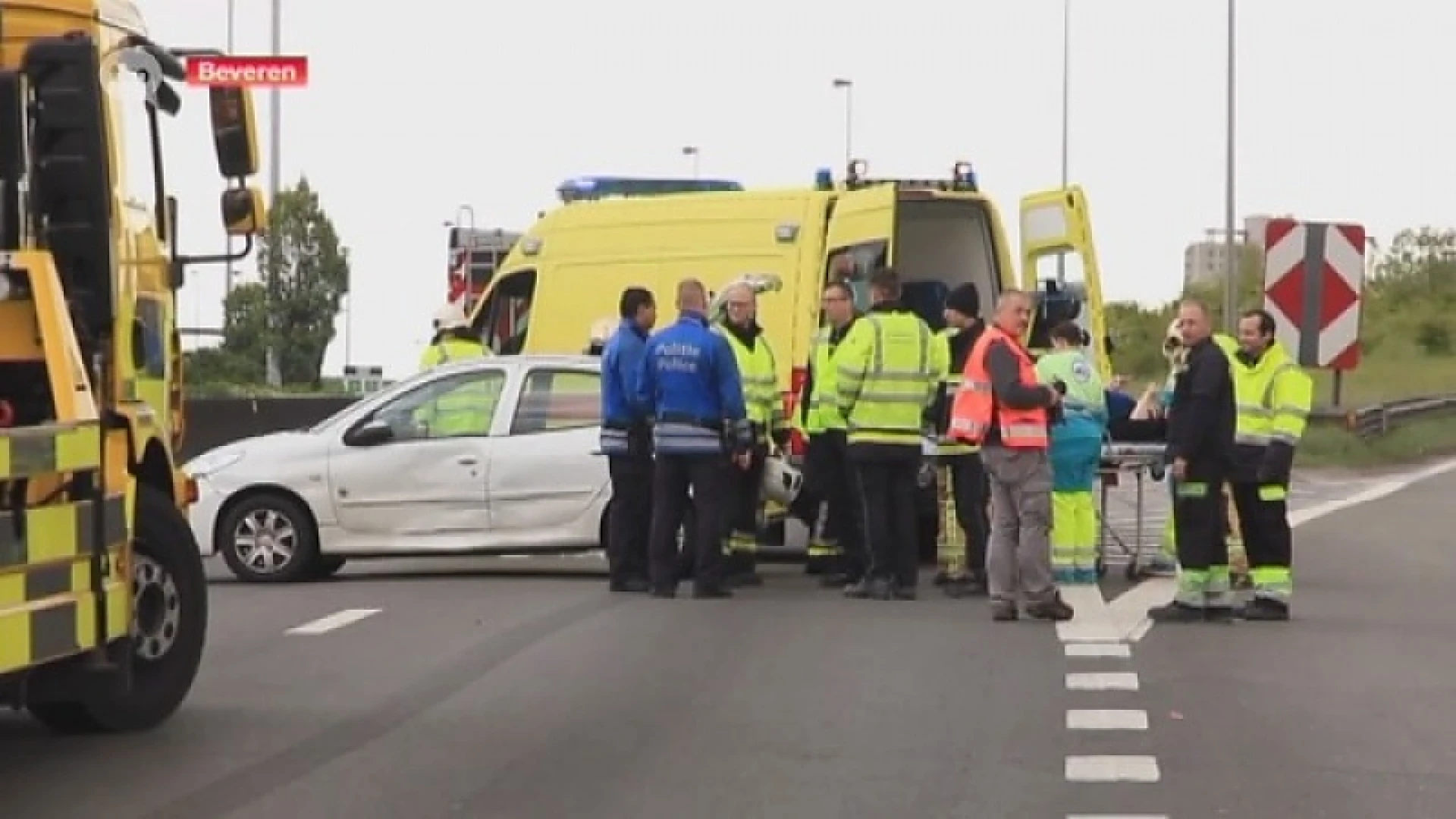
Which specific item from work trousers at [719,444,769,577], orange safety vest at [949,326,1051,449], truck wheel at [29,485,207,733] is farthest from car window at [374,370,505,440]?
truck wheel at [29,485,207,733]

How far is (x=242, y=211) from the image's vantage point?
11234mm

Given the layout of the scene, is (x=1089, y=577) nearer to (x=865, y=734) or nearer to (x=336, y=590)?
(x=336, y=590)

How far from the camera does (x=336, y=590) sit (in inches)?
655

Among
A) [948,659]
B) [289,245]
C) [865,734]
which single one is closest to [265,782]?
[865,734]

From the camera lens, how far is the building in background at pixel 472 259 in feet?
84.3

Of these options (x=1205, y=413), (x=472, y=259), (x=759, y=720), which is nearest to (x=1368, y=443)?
(x=472, y=259)

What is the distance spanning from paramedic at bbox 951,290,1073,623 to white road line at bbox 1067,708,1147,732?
328 centimetres

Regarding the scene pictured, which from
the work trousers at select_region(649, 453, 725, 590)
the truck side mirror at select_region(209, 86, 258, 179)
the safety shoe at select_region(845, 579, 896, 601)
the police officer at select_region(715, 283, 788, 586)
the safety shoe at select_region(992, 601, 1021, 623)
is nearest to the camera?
the truck side mirror at select_region(209, 86, 258, 179)

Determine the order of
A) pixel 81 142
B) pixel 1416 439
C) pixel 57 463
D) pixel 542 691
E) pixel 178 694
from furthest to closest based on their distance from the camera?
pixel 1416 439 < pixel 542 691 < pixel 178 694 < pixel 81 142 < pixel 57 463

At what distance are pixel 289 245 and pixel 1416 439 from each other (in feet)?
64.6

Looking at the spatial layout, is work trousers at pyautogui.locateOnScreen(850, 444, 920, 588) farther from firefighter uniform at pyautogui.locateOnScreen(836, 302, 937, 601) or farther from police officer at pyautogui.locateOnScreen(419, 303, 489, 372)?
police officer at pyautogui.locateOnScreen(419, 303, 489, 372)

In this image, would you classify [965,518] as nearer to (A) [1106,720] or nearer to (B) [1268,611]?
(B) [1268,611]

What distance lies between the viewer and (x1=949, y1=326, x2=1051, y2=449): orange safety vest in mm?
14070

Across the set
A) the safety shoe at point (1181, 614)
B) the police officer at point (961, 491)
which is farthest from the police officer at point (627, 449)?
the safety shoe at point (1181, 614)
